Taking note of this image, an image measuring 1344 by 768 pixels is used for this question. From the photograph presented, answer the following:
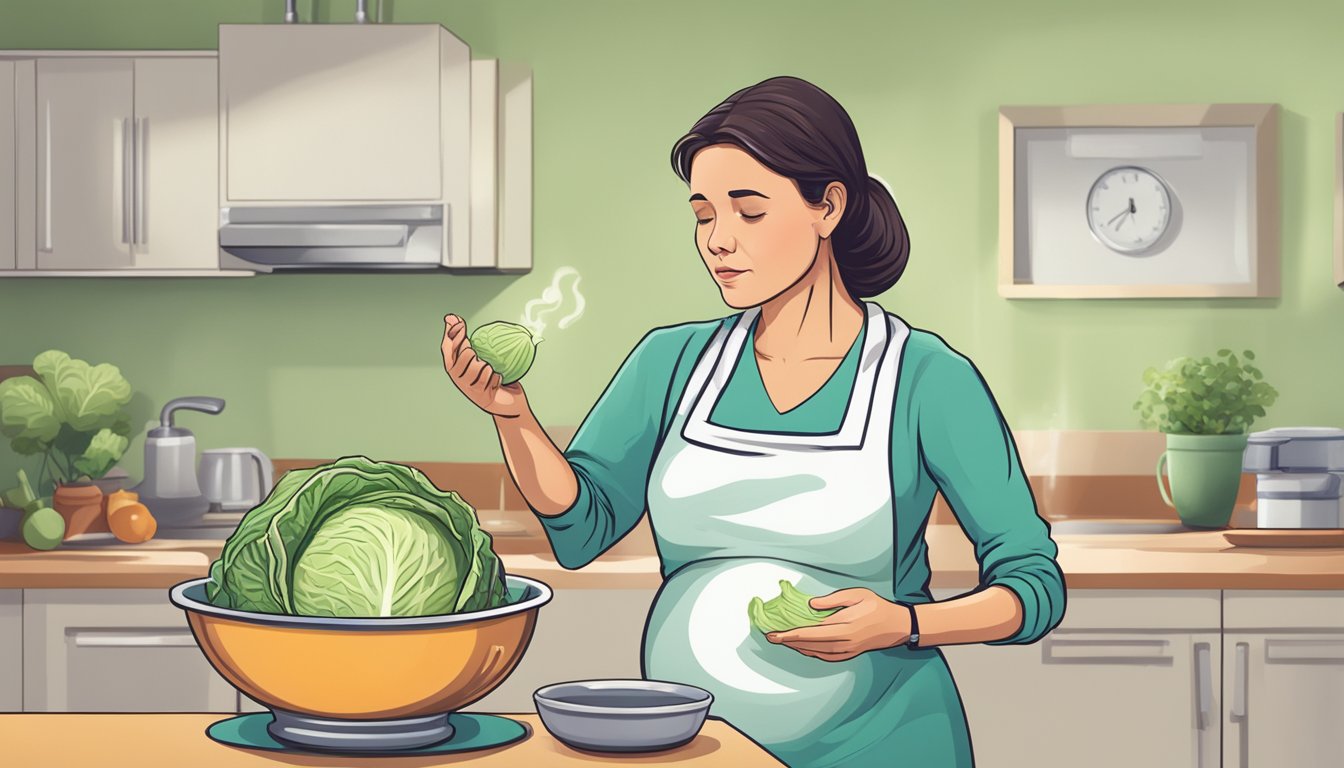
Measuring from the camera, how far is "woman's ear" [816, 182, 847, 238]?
162cm

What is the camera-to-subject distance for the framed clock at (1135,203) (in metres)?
3.27

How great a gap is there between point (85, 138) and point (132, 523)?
0.93 meters

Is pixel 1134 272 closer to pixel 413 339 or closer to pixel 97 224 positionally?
pixel 413 339

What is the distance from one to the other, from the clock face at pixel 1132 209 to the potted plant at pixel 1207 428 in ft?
1.14

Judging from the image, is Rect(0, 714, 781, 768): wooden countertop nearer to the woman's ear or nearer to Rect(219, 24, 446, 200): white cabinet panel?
the woman's ear

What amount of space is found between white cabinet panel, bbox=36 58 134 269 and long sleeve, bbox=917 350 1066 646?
2225mm

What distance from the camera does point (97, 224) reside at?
3.04 m

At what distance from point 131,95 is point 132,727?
2.30 metres

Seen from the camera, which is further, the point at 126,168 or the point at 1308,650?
the point at 126,168

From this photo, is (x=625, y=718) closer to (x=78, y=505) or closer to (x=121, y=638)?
(x=121, y=638)

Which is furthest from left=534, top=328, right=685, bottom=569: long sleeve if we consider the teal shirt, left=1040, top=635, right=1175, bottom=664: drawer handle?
left=1040, top=635, right=1175, bottom=664: drawer handle

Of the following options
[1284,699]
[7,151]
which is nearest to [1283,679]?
[1284,699]

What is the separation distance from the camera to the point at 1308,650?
2.61 meters

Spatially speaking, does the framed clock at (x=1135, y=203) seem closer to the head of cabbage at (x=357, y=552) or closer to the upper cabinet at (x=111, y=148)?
the upper cabinet at (x=111, y=148)
